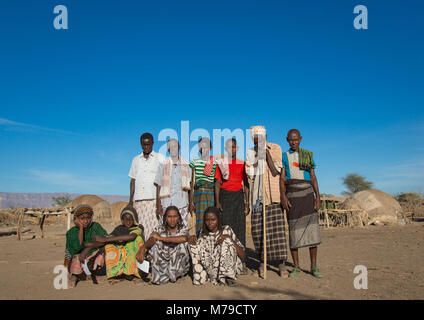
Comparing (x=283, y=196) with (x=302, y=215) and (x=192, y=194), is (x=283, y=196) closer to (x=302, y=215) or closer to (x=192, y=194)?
(x=302, y=215)

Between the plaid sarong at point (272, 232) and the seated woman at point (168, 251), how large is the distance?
112 centimetres

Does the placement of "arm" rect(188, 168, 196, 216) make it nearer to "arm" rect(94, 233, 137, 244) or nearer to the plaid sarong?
the plaid sarong

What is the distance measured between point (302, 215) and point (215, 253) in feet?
4.62

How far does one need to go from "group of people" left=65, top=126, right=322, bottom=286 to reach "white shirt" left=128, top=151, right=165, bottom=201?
0.02 meters

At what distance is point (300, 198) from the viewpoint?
16.1 ft

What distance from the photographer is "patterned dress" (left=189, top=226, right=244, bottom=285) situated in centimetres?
446

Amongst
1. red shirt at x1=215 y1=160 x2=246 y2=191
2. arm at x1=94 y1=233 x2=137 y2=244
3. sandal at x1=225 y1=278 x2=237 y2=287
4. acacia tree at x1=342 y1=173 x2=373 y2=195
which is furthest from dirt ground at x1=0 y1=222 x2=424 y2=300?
acacia tree at x1=342 y1=173 x2=373 y2=195

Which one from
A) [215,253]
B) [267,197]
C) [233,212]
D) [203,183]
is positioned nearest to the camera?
[215,253]

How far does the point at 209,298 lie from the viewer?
12.3 feet

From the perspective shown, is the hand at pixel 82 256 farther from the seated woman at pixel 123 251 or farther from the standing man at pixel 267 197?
the standing man at pixel 267 197

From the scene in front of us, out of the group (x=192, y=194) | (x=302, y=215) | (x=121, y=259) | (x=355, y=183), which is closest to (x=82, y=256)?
(x=121, y=259)

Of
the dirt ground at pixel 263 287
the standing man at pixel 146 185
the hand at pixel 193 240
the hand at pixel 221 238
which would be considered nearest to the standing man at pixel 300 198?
the dirt ground at pixel 263 287
